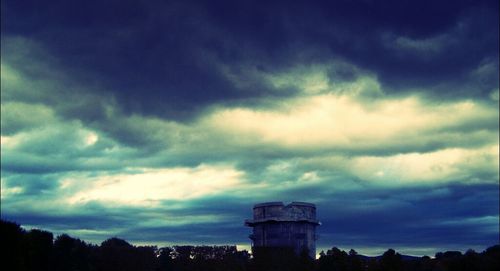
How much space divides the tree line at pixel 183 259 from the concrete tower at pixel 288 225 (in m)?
29.6

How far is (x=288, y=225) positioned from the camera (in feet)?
540

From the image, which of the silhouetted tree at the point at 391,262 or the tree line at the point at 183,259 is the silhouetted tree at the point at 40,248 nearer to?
the tree line at the point at 183,259

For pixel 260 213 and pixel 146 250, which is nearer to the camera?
pixel 146 250

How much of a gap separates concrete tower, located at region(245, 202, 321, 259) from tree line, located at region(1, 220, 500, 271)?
1165 inches

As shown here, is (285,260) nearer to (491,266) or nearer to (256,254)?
(256,254)

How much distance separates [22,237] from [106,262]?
90.7ft

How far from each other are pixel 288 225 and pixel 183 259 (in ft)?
153

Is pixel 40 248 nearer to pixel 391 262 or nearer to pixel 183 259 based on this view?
pixel 183 259

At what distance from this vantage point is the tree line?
8600 cm

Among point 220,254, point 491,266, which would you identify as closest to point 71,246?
point 220,254

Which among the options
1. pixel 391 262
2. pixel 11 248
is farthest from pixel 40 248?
pixel 391 262

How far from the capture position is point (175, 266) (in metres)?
120

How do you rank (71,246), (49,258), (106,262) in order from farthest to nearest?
(106,262) → (71,246) → (49,258)

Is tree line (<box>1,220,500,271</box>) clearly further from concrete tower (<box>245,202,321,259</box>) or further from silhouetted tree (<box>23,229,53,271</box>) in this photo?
concrete tower (<box>245,202,321,259</box>)
